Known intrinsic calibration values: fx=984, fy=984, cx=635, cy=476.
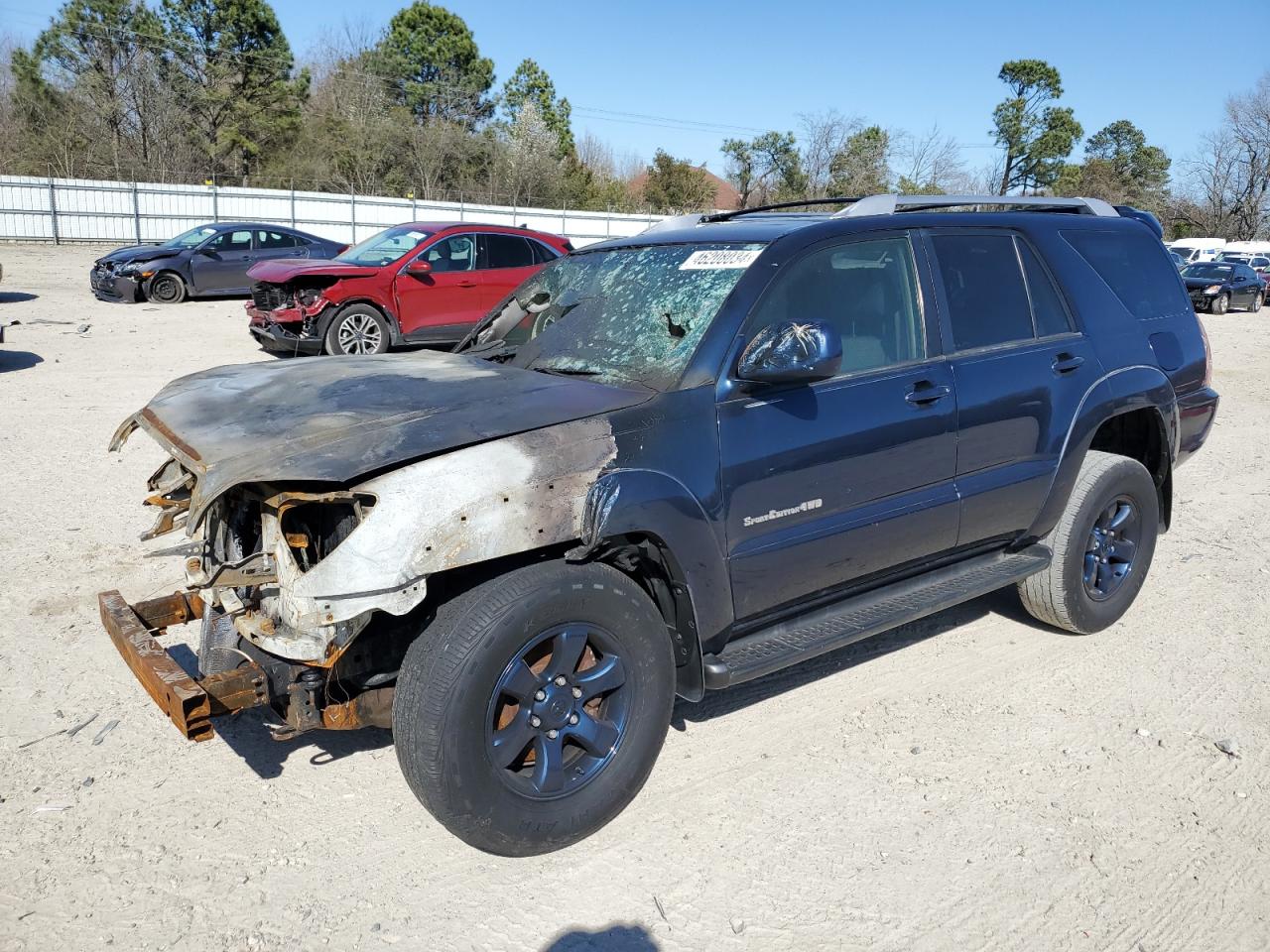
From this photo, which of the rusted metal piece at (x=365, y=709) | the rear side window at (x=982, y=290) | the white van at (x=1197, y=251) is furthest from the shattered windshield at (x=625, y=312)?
the white van at (x=1197, y=251)

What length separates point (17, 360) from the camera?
11438 mm

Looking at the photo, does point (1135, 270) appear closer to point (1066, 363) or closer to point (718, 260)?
point (1066, 363)

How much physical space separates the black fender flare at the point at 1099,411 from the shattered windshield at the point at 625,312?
1.83 meters

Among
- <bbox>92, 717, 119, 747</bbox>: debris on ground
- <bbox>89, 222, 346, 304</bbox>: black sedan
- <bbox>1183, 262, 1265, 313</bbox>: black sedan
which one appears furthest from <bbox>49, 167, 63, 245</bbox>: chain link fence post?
<bbox>1183, 262, 1265, 313</bbox>: black sedan

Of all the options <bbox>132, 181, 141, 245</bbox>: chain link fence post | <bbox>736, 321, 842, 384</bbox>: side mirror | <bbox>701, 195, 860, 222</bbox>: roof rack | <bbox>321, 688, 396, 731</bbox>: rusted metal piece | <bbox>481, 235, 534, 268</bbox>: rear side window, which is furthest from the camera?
<bbox>132, 181, 141, 245</bbox>: chain link fence post

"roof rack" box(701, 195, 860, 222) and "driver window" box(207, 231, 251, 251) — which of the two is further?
"driver window" box(207, 231, 251, 251)

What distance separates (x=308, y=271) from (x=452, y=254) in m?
1.87

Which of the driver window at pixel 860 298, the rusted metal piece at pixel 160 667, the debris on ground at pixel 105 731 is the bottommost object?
the debris on ground at pixel 105 731

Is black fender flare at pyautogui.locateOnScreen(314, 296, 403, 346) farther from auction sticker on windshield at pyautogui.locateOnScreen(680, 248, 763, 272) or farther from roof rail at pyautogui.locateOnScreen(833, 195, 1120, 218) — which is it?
auction sticker on windshield at pyautogui.locateOnScreen(680, 248, 763, 272)

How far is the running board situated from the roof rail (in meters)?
1.56

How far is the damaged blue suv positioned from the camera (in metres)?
2.83

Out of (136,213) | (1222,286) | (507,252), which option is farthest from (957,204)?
(136,213)

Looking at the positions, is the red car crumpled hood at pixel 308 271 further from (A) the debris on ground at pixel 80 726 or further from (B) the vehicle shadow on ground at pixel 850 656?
(B) the vehicle shadow on ground at pixel 850 656

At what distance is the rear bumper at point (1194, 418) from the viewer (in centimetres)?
513
